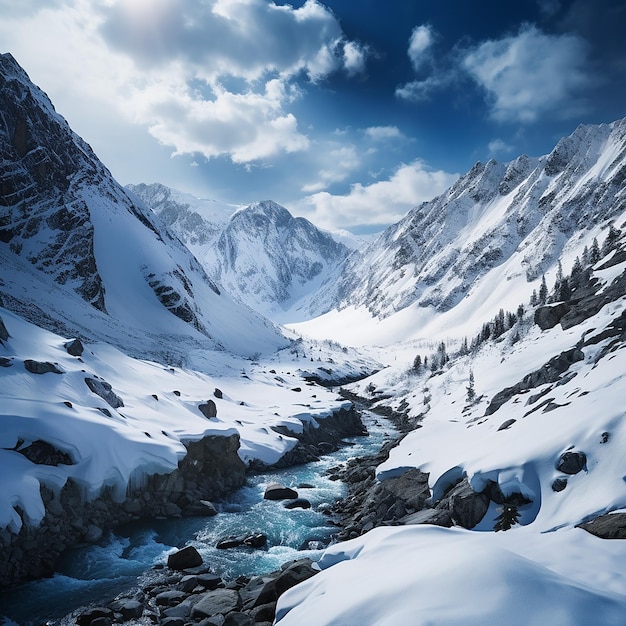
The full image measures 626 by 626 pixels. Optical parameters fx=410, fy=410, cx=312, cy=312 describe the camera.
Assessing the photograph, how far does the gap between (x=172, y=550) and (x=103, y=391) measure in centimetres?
1379

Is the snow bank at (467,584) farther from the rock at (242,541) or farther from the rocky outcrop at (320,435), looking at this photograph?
the rocky outcrop at (320,435)

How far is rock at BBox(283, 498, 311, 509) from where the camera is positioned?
2894cm

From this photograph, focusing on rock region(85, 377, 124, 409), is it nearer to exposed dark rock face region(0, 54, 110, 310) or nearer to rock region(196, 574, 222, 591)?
rock region(196, 574, 222, 591)

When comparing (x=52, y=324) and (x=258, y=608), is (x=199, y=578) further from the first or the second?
(x=52, y=324)

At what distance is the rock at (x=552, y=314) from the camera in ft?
160

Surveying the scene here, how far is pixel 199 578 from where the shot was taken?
60.0 ft

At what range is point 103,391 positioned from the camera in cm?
3069

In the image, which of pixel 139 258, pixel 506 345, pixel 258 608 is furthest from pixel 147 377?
pixel 139 258

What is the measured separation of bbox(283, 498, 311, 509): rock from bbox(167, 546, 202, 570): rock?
9726mm

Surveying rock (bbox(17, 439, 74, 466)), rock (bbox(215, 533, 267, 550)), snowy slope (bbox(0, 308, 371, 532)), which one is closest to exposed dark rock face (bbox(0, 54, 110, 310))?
snowy slope (bbox(0, 308, 371, 532))

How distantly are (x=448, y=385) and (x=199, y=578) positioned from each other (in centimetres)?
5104

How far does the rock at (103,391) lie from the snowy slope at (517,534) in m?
20.5

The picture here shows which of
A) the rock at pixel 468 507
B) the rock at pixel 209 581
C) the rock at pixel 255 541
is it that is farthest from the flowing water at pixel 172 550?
the rock at pixel 468 507

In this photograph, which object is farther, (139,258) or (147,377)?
(139,258)
